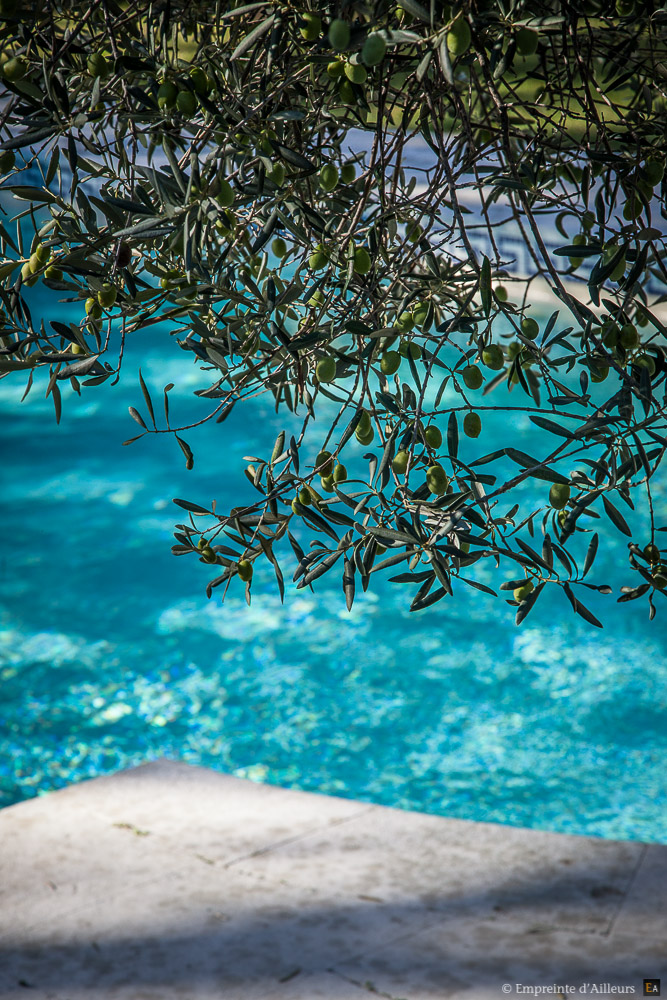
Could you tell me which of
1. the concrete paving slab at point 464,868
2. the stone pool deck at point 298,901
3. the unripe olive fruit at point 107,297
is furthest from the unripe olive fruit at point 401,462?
the concrete paving slab at point 464,868

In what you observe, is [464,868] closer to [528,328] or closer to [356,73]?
[528,328]

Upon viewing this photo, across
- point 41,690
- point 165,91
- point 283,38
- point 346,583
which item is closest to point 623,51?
point 283,38

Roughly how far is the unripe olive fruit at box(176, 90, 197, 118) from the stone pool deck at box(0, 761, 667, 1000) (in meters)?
2.11

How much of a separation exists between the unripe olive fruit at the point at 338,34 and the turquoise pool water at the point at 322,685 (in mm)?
4038

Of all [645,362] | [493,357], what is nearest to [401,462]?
[493,357]

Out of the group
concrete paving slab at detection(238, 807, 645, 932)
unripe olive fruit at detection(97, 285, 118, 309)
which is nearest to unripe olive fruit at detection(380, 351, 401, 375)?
unripe olive fruit at detection(97, 285, 118, 309)

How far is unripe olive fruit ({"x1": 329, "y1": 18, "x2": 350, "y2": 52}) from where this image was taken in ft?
2.41

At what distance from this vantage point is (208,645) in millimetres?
5703

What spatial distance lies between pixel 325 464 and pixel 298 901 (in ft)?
6.52

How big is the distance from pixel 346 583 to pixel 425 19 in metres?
0.59

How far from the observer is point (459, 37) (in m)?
0.78

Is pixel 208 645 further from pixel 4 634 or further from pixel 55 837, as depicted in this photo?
pixel 55 837

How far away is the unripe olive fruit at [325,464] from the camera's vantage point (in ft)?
3.60

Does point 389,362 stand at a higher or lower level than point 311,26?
lower
